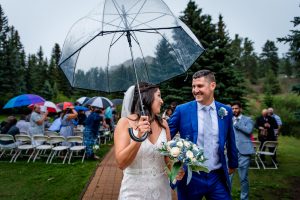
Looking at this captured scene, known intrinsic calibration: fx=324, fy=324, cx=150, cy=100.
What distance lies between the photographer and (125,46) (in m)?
4.83

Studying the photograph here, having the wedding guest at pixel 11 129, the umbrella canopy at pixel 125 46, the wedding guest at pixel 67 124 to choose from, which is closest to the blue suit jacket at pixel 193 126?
the umbrella canopy at pixel 125 46

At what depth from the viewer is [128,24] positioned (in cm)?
416

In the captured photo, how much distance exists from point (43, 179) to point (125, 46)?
6243 millimetres

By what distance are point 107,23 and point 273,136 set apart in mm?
10374

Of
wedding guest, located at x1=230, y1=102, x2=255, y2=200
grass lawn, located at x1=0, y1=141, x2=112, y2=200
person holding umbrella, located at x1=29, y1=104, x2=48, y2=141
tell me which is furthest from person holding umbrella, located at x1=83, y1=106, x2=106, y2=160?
wedding guest, located at x1=230, y1=102, x2=255, y2=200

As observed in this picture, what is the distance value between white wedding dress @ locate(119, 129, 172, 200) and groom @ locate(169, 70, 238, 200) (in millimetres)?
677

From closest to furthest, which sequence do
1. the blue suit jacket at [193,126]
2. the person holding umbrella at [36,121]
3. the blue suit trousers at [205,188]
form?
the blue suit trousers at [205,188] → the blue suit jacket at [193,126] → the person holding umbrella at [36,121]

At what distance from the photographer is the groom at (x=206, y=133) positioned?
3932 millimetres

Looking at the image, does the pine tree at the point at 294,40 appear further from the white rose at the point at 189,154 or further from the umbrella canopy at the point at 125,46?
the white rose at the point at 189,154

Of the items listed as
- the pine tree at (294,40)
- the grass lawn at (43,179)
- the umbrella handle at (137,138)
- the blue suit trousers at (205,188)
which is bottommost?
the grass lawn at (43,179)

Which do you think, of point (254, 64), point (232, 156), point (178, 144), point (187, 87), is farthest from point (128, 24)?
point (254, 64)

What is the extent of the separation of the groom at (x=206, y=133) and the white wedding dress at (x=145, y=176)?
0.68 m

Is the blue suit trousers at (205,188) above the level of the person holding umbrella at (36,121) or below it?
below

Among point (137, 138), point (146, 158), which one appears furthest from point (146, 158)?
point (137, 138)
